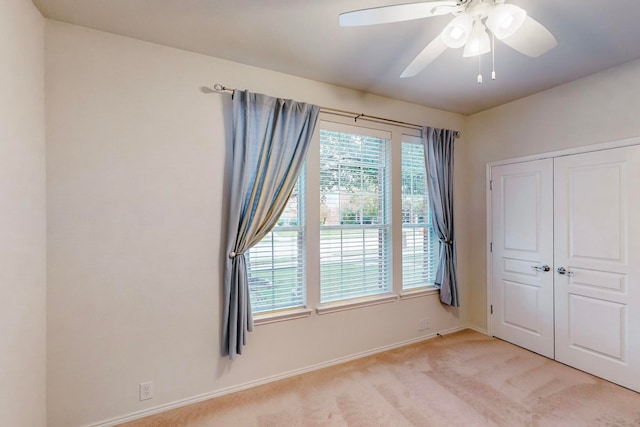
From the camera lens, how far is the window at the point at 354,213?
263 centimetres

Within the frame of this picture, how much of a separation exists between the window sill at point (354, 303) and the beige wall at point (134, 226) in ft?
1.38

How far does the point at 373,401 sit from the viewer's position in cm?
209

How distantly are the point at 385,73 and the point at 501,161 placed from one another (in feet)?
5.75

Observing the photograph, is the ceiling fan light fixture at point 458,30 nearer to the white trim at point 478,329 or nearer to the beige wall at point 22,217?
the beige wall at point 22,217

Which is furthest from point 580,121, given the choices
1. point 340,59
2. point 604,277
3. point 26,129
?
point 26,129

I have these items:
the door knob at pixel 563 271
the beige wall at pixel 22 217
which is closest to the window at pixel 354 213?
the door knob at pixel 563 271

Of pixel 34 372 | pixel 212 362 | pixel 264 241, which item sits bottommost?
pixel 212 362

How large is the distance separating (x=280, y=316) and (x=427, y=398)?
1.30 m

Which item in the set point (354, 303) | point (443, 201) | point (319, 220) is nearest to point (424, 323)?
point (354, 303)

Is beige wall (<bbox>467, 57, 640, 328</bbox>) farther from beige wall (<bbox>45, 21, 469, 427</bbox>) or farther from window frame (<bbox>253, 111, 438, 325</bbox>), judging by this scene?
beige wall (<bbox>45, 21, 469, 427</bbox>)

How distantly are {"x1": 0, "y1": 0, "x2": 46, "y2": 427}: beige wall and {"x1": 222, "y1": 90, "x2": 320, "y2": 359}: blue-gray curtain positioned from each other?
106cm

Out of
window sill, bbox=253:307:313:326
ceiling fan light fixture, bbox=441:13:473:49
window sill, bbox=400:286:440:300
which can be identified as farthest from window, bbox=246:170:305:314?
ceiling fan light fixture, bbox=441:13:473:49

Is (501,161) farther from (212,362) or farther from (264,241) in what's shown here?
(212,362)

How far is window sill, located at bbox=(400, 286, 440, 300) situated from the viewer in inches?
119
